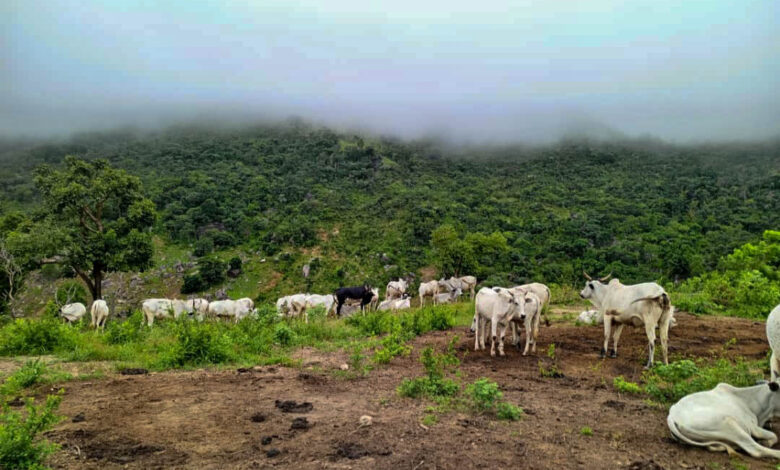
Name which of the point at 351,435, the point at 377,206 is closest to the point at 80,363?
the point at 351,435

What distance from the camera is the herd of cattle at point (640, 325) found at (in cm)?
449

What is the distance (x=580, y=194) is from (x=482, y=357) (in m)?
56.9

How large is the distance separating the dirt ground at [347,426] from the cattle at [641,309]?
0.76m

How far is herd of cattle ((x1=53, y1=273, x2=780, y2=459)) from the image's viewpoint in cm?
449

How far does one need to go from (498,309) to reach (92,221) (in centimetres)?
2066

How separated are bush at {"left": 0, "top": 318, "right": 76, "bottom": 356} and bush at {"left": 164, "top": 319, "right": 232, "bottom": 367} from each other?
11.2ft

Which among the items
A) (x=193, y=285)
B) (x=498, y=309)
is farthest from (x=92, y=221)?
(x=498, y=309)

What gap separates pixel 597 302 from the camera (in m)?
9.99

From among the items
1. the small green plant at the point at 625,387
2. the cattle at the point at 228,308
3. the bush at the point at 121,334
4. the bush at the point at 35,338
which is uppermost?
the small green plant at the point at 625,387

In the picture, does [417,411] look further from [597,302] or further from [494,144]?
[494,144]

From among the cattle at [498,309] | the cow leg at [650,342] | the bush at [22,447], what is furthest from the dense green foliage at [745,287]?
the bush at [22,447]

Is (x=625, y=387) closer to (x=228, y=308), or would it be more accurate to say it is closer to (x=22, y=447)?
(x=22, y=447)

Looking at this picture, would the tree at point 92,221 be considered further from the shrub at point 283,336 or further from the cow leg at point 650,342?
the cow leg at point 650,342

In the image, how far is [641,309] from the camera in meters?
8.24
